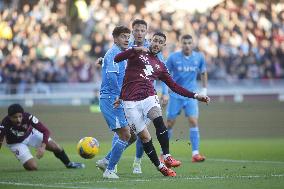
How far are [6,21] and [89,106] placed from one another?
4.53m

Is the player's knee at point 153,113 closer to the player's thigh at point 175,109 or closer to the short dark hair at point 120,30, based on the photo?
the short dark hair at point 120,30

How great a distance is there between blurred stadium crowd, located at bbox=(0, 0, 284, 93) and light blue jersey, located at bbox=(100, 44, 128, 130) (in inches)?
638

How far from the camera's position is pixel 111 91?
47.5 feet

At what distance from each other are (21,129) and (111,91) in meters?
2.88

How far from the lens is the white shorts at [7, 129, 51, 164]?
1675cm

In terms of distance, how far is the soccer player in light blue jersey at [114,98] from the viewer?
13.8m

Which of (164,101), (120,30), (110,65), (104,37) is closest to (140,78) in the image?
(110,65)

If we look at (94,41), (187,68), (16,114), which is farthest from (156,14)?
(16,114)

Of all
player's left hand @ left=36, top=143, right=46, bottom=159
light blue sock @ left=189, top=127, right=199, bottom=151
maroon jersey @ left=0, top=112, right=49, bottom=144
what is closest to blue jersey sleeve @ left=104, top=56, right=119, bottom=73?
player's left hand @ left=36, top=143, right=46, bottom=159

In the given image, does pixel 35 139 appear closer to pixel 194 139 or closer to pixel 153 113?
pixel 194 139

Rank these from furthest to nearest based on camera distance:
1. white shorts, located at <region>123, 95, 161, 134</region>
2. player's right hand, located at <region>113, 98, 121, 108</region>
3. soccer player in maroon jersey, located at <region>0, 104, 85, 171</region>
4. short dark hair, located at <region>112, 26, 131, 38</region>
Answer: soccer player in maroon jersey, located at <region>0, 104, 85, 171</region> < short dark hair, located at <region>112, 26, 131, 38</region> < player's right hand, located at <region>113, 98, 121, 108</region> < white shorts, located at <region>123, 95, 161, 134</region>

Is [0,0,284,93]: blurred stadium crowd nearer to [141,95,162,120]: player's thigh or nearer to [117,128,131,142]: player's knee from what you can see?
[117,128,131,142]: player's knee

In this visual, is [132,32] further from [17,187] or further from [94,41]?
[94,41]

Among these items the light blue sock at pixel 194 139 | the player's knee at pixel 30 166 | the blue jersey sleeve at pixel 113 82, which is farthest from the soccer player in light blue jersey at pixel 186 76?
the blue jersey sleeve at pixel 113 82
